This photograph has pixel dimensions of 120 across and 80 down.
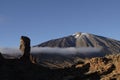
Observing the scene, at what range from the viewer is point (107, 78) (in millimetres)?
190750

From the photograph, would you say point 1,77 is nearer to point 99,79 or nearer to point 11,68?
point 11,68

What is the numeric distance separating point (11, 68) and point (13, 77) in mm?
7768

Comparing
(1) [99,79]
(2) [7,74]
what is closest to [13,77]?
(2) [7,74]

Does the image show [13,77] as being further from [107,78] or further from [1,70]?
[107,78]

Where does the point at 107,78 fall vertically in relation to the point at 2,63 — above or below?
below

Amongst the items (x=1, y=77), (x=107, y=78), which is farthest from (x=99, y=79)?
(x=1, y=77)

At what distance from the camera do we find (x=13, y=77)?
19312cm

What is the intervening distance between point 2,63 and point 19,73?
36.3 ft

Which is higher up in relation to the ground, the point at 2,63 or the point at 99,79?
the point at 2,63

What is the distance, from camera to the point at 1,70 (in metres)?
194

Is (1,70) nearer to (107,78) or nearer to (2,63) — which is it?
(2,63)

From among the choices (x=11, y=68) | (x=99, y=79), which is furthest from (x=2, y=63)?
(x=99, y=79)

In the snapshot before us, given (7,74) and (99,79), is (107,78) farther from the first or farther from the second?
(7,74)

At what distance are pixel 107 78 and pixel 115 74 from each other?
9.92 metres
